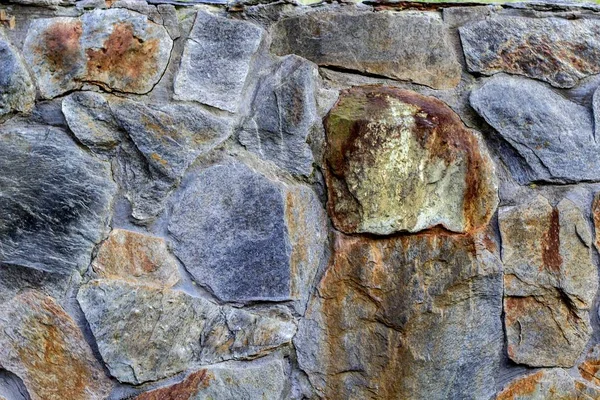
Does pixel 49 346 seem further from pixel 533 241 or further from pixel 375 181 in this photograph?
pixel 533 241

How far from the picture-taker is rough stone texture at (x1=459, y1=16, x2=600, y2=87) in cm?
152

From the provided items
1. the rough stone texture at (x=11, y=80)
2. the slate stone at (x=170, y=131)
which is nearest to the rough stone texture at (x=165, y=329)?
the slate stone at (x=170, y=131)

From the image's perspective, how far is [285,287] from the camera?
4.67ft

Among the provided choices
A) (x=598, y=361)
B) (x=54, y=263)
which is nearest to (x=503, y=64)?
(x=598, y=361)

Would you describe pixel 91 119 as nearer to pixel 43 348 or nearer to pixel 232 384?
pixel 43 348

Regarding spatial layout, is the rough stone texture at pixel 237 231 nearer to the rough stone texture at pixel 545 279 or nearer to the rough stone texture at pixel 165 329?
the rough stone texture at pixel 165 329

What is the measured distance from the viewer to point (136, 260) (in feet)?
→ 4.47

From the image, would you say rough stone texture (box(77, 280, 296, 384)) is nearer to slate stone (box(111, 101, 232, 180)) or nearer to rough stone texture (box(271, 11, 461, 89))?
slate stone (box(111, 101, 232, 180))

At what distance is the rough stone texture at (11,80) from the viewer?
1.30 metres

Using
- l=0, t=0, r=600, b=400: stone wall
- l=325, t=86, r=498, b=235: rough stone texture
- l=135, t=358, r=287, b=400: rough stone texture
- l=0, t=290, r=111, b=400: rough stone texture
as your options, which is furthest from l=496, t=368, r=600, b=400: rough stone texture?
l=0, t=290, r=111, b=400: rough stone texture

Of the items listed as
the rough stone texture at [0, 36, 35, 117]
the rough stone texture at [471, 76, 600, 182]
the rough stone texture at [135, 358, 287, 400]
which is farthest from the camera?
the rough stone texture at [471, 76, 600, 182]

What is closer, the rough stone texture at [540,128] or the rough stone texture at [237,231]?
the rough stone texture at [237,231]

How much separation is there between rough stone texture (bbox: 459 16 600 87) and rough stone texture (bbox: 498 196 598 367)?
0.93ft

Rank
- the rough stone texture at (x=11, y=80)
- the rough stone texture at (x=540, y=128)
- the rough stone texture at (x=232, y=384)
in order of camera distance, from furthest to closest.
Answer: the rough stone texture at (x=540, y=128)
the rough stone texture at (x=232, y=384)
the rough stone texture at (x=11, y=80)
